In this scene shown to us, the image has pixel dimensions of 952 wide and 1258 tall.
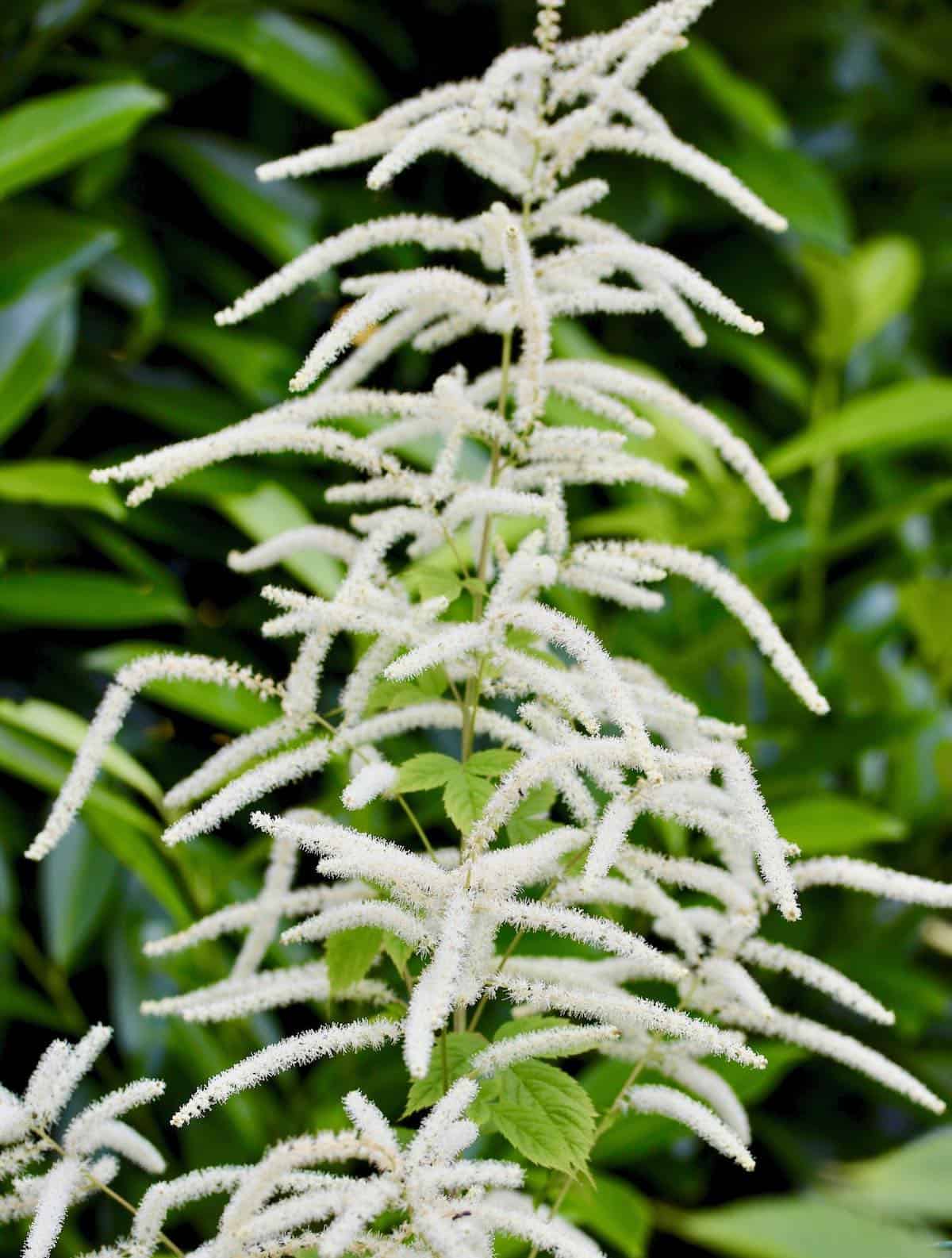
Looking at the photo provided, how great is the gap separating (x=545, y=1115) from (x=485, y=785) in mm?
132

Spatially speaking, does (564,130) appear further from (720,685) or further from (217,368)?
(720,685)

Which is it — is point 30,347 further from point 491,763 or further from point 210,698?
point 491,763

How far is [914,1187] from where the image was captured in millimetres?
459

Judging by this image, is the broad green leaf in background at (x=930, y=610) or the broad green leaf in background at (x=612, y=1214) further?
the broad green leaf in background at (x=930, y=610)

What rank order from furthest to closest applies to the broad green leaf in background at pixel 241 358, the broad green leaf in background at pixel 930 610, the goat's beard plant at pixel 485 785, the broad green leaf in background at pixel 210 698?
the broad green leaf in background at pixel 930 610
the broad green leaf in background at pixel 241 358
the broad green leaf in background at pixel 210 698
the goat's beard plant at pixel 485 785

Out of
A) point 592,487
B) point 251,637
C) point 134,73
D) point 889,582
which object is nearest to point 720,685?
point 592,487

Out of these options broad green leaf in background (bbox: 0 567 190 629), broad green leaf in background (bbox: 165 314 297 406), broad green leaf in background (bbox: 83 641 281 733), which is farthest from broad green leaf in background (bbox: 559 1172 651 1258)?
broad green leaf in background (bbox: 165 314 297 406)

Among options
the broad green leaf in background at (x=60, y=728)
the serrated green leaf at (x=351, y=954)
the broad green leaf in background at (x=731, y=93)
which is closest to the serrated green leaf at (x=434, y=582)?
the serrated green leaf at (x=351, y=954)

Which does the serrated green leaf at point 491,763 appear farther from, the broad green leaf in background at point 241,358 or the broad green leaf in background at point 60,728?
the broad green leaf in background at point 241,358

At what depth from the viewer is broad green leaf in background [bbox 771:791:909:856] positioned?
1.16 metres

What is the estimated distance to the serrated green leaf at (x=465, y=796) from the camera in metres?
0.53

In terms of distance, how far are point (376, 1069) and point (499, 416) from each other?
26.0 inches

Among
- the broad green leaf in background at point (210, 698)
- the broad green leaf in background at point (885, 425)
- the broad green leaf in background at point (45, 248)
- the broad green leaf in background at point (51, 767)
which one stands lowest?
the broad green leaf in background at point (51, 767)

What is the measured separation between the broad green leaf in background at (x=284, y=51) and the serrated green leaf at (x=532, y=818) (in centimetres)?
90
